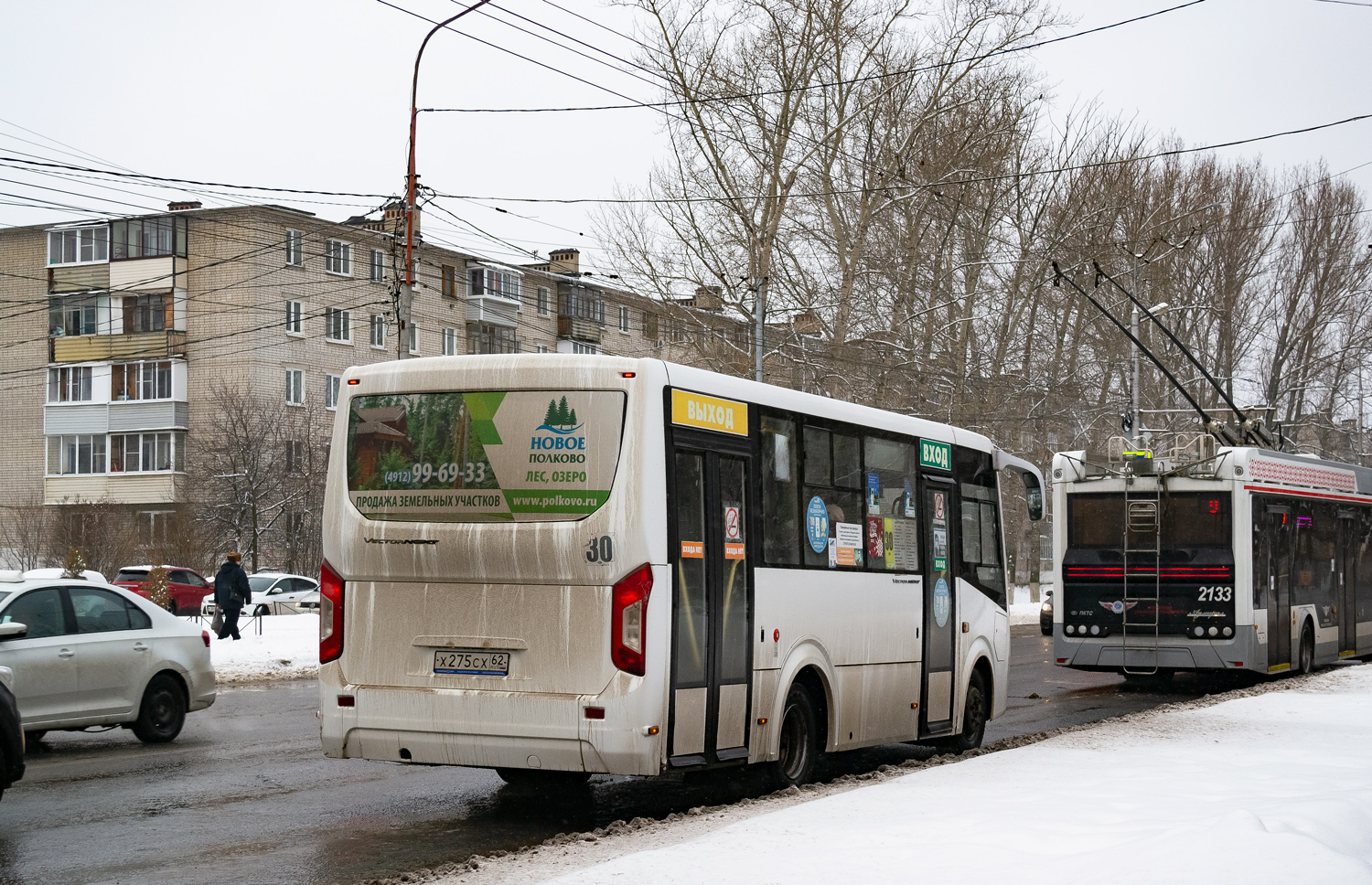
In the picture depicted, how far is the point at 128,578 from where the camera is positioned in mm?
39281

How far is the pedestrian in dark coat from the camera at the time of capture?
2606 cm

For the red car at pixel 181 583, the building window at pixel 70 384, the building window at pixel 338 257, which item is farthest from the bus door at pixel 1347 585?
the building window at pixel 70 384

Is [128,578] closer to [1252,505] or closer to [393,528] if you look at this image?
[1252,505]

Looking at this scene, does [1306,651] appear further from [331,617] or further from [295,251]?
[295,251]

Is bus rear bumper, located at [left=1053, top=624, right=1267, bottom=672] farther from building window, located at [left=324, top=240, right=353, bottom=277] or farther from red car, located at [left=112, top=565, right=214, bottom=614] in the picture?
building window, located at [left=324, top=240, right=353, bottom=277]

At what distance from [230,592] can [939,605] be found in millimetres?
17108

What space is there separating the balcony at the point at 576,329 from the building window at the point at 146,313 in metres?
18.8

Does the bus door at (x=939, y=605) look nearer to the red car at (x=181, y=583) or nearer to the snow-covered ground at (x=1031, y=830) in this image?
the snow-covered ground at (x=1031, y=830)

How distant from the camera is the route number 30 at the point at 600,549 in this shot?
8.48 m

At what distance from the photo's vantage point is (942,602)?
12492 millimetres

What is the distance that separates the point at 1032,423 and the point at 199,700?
34.5 m

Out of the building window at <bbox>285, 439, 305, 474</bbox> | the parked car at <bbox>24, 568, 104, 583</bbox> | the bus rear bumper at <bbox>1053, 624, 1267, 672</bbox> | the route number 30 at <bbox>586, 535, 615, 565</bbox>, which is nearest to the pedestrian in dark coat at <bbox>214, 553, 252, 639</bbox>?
the parked car at <bbox>24, 568, 104, 583</bbox>

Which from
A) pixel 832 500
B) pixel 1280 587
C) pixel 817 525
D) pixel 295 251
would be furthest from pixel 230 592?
pixel 295 251

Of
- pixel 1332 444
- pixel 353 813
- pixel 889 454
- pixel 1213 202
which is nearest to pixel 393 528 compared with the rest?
pixel 353 813
